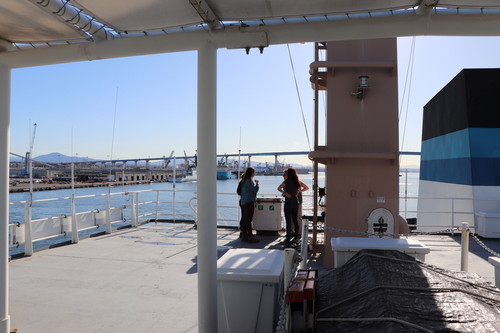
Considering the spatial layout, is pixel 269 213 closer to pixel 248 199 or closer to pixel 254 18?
pixel 248 199

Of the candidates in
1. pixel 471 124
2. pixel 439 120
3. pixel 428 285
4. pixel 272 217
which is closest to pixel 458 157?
pixel 471 124

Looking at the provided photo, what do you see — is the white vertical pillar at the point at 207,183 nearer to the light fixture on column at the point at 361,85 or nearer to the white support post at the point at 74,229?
the light fixture on column at the point at 361,85

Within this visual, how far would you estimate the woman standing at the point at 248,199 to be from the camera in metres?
6.86

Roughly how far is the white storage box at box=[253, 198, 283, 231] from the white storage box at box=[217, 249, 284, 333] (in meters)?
4.92

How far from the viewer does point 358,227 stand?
5477mm

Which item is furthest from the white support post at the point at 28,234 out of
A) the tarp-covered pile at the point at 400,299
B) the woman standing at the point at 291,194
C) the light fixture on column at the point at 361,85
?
the light fixture on column at the point at 361,85

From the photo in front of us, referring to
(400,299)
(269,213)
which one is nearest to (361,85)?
(269,213)

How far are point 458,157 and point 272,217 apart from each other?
6110mm

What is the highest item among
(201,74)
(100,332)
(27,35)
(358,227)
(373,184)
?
(27,35)

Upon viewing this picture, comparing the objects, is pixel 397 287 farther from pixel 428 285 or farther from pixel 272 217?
pixel 272 217

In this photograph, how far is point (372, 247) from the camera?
11.7 ft

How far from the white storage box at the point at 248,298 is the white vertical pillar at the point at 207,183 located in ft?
0.51

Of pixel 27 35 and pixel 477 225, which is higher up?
pixel 27 35

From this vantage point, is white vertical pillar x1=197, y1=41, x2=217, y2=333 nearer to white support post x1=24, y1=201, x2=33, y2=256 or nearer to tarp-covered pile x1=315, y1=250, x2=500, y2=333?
tarp-covered pile x1=315, y1=250, x2=500, y2=333
